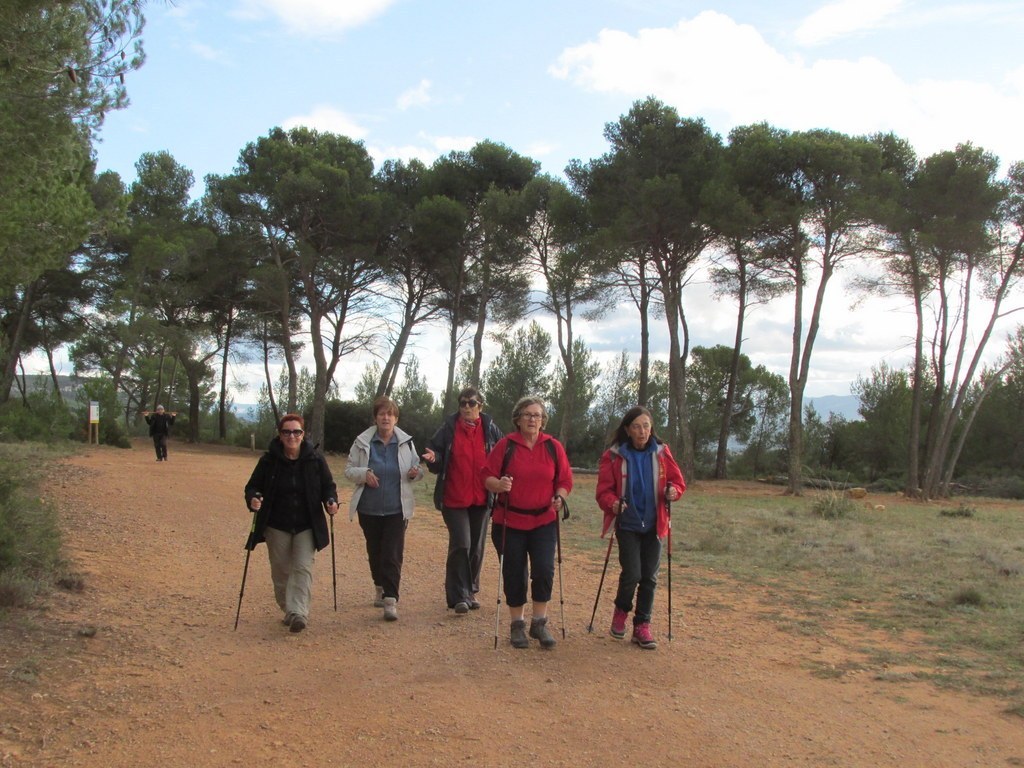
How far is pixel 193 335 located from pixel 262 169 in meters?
8.28

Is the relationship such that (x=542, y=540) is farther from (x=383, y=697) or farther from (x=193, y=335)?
(x=193, y=335)

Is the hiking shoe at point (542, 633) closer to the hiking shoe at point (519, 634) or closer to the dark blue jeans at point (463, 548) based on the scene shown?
the hiking shoe at point (519, 634)

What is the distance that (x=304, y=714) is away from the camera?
4.07 meters

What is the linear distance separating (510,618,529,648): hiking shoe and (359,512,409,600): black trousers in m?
1.10

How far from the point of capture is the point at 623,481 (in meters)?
5.50

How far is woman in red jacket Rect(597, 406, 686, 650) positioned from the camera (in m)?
5.41

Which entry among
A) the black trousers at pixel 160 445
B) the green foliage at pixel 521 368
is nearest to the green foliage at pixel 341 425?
the green foliage at pixel 521 368

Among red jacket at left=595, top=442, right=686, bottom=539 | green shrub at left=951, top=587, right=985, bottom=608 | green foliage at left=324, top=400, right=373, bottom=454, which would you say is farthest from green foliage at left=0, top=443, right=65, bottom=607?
green foliage at left=324, top=400, right=373, bottom=454

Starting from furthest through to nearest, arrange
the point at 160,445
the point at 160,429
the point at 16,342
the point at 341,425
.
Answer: the point at 341,425, the point at 16,342, the point at 160,445, the point at 160,429

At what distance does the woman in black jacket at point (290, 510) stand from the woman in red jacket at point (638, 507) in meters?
1.94

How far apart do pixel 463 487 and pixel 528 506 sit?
84 cm

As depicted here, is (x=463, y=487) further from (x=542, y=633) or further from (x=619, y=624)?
(x=619, y=624)

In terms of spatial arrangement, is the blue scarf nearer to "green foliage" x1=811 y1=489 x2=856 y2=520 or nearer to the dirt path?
the dirt path

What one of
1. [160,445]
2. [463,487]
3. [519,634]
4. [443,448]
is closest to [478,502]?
[463,487]
